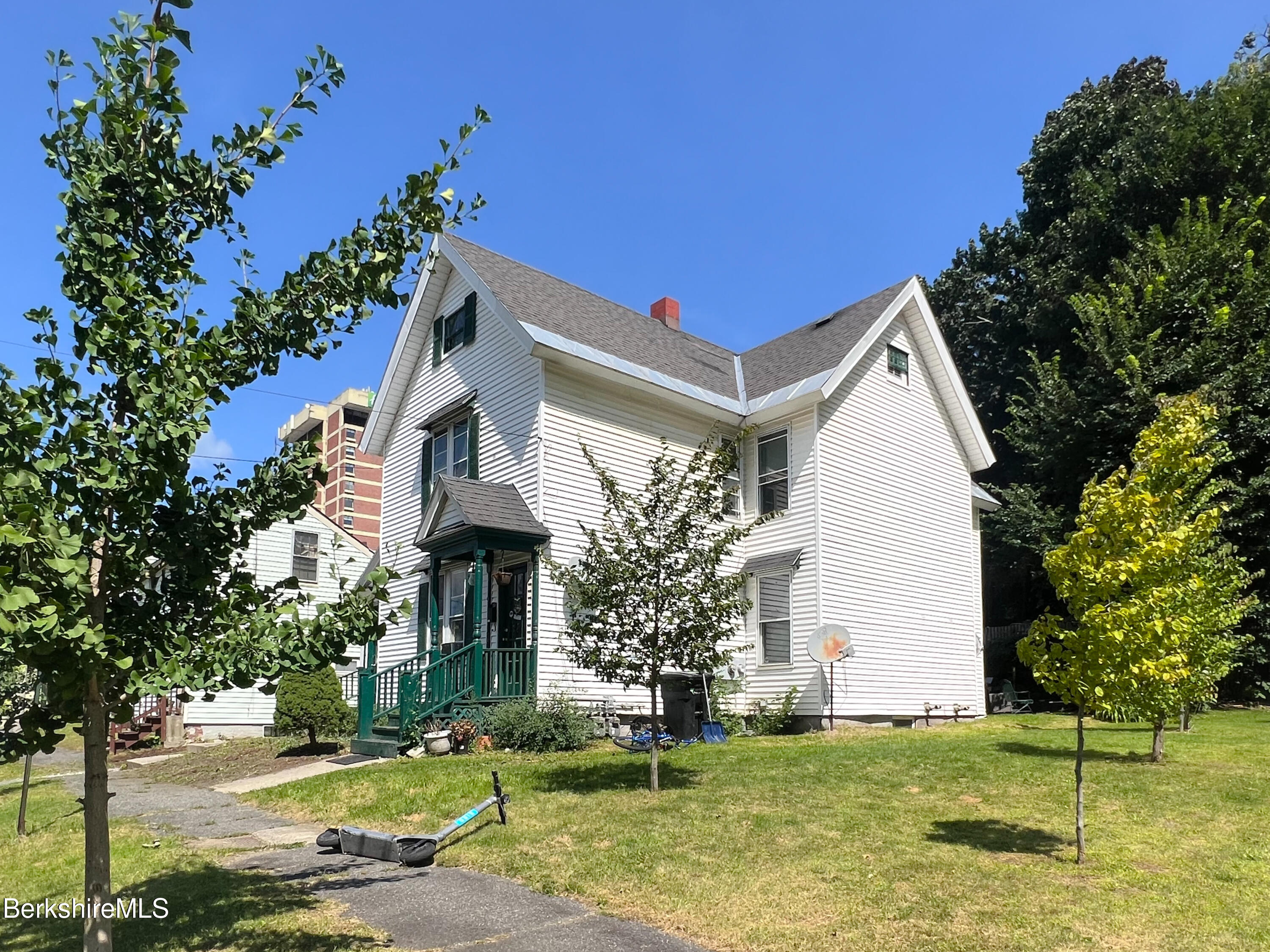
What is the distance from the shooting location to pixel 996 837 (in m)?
8.66

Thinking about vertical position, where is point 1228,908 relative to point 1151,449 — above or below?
below

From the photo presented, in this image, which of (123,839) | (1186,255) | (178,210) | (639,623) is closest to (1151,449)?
(639,623)

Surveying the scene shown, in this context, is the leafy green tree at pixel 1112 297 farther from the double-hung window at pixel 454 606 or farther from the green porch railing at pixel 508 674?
the double-hung window at pixel 454 606

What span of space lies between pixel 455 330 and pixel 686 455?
5.34 metres

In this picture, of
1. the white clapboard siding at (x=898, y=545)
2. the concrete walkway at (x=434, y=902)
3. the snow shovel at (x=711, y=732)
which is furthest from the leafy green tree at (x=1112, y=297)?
the concrete walkway at (x=434, y=902)

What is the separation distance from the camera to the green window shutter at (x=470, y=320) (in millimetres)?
18906

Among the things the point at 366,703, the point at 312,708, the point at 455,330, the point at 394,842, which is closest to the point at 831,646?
the point at 366,703

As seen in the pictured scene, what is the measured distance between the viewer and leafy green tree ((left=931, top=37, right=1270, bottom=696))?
2198cm

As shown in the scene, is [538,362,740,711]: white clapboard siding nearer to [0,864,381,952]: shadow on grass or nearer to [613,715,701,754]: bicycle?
[613,715,701,754]: bicycle

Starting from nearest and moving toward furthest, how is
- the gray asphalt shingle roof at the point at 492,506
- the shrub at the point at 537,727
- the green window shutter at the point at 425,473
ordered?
the shrub at the point at 537,727 → the gray asphalt shingle roof at the point at 492,506 → the green window shutter at the point at 425,473

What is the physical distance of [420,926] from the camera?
6605 millimetres

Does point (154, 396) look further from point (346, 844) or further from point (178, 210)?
point (346, 844)

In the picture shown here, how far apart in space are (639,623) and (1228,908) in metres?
6.16

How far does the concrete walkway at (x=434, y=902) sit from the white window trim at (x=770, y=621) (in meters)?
10.0
